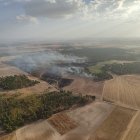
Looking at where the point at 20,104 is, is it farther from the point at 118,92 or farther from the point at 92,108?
the point at 118,92

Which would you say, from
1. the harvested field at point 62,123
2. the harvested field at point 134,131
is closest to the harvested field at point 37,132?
the harvested field at point 62,123

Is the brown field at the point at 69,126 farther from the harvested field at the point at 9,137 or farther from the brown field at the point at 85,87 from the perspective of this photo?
the brown field at the point at 85,87

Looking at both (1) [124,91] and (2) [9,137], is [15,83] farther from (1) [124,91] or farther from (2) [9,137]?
(1) [124,91]

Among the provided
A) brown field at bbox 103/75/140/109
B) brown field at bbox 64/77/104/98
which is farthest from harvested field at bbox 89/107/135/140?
brown field at bbox 64/77/104/98

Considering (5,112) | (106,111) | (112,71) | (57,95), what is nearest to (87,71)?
(112,71)

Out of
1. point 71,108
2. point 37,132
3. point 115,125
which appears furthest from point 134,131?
point 37,132

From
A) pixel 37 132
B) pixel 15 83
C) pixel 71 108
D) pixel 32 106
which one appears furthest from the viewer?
pixel 15 83

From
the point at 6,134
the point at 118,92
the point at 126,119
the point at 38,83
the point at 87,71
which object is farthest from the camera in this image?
the point at 87,71
